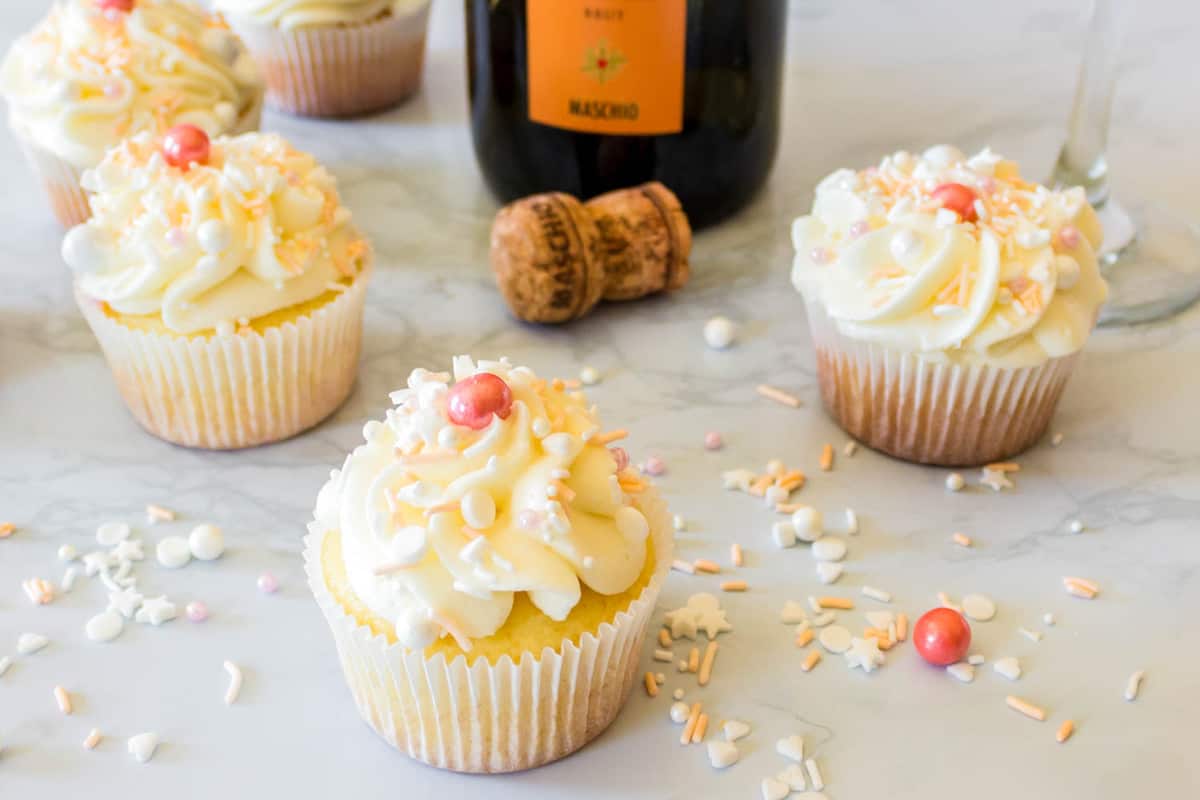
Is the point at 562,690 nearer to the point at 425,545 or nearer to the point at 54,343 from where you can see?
the point at 425,545

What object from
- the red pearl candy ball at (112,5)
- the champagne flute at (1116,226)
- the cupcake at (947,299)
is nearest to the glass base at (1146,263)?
the champagne flute at (1116,226)

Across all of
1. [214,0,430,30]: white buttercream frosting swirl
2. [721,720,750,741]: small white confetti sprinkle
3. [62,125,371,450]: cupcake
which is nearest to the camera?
[721,720,750,741]: small white confetti sprinkle

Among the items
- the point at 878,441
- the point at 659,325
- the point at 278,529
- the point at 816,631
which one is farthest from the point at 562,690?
the point at 659,325

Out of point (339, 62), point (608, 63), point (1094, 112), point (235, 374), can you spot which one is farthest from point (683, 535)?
point (339, 62)

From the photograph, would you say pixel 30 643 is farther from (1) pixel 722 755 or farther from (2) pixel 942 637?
(2) pixel 942 637

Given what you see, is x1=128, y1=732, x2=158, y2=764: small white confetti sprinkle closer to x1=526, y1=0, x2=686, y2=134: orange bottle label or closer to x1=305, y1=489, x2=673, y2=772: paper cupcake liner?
x1=305, y1=489, x2=673, y2=772: paper cupcake liner

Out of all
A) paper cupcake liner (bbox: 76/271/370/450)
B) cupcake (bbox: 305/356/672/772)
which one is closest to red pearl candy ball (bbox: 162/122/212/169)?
paper cupcake liner (bbox: 76/271/370/450)
